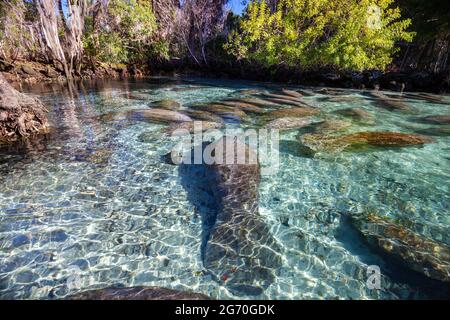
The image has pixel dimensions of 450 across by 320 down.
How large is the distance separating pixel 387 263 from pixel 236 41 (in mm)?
20521

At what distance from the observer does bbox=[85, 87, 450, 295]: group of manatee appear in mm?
3770

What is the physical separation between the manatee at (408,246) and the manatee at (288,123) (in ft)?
17.8

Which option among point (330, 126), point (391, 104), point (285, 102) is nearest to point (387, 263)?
point (330, 126)

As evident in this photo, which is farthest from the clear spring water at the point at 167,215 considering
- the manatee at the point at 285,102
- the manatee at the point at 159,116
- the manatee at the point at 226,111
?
the manatee at the point at 285,102

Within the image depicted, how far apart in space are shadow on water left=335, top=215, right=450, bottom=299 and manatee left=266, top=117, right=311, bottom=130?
5333 millimetres

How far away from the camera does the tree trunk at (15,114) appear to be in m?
8.02

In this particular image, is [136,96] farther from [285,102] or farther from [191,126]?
[285,102]

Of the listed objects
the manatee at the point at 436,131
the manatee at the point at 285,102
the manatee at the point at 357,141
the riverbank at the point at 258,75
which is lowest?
the manatee at the point at 357,141

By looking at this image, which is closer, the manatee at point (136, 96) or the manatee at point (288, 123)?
the manatee at point (288, 123)

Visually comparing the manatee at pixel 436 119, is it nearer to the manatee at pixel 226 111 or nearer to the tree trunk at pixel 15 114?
the manatee at pixel 226 111

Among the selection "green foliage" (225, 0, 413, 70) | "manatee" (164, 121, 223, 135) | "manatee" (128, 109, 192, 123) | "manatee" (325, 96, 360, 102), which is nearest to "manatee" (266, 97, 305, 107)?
"manatee" (325, 96, 360, 102)

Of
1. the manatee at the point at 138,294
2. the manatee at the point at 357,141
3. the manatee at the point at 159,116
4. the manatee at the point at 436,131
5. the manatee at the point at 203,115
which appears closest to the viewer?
the manatee at the point at 138,294

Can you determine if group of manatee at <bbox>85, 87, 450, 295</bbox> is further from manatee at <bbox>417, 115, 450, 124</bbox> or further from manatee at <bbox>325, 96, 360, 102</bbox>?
manatee at <bbox>325, 96, 360, 102</bbox>

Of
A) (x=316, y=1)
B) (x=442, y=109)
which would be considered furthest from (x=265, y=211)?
(x=316, y=1)
